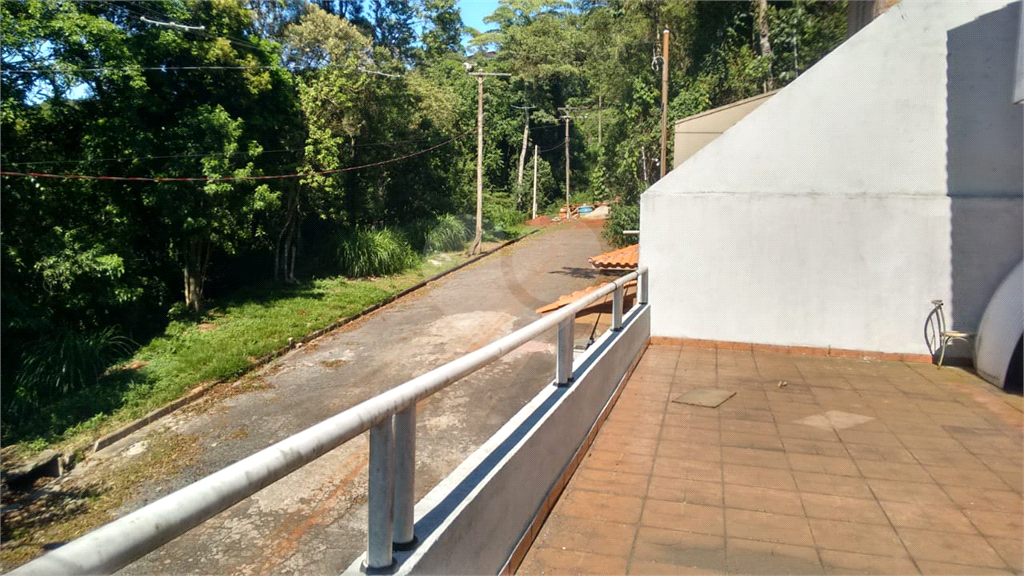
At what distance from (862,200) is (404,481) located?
7.06m

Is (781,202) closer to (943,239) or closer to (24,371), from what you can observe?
(943,239)

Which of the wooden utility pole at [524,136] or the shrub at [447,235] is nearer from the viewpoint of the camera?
the shrub at [447,235]

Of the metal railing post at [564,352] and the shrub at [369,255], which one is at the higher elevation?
the shrub at [369,255]

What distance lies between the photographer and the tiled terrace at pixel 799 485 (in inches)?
123

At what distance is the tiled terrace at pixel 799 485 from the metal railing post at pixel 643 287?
167 centimetres

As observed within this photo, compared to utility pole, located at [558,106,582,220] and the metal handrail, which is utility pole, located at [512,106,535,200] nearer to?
utility pole, located at [558,106,582,220]

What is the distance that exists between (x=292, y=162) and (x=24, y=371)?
9158 millimetres

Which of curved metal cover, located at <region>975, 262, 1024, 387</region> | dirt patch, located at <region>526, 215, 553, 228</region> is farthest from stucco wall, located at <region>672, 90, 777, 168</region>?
dirt patch, located at <region>526, 215, 553, 228</region>

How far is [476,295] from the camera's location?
62.8 ft

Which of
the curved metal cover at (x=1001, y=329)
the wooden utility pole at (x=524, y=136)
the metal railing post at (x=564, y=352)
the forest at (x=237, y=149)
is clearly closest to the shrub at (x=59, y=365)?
the forest at (x=237, y=149)

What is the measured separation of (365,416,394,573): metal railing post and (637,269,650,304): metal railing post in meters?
6.20

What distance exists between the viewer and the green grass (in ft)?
32.5

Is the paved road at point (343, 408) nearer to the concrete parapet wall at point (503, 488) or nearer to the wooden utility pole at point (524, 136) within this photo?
the concrete parapet wall at point (503, 488)

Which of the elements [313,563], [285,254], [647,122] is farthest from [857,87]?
[647,122]
